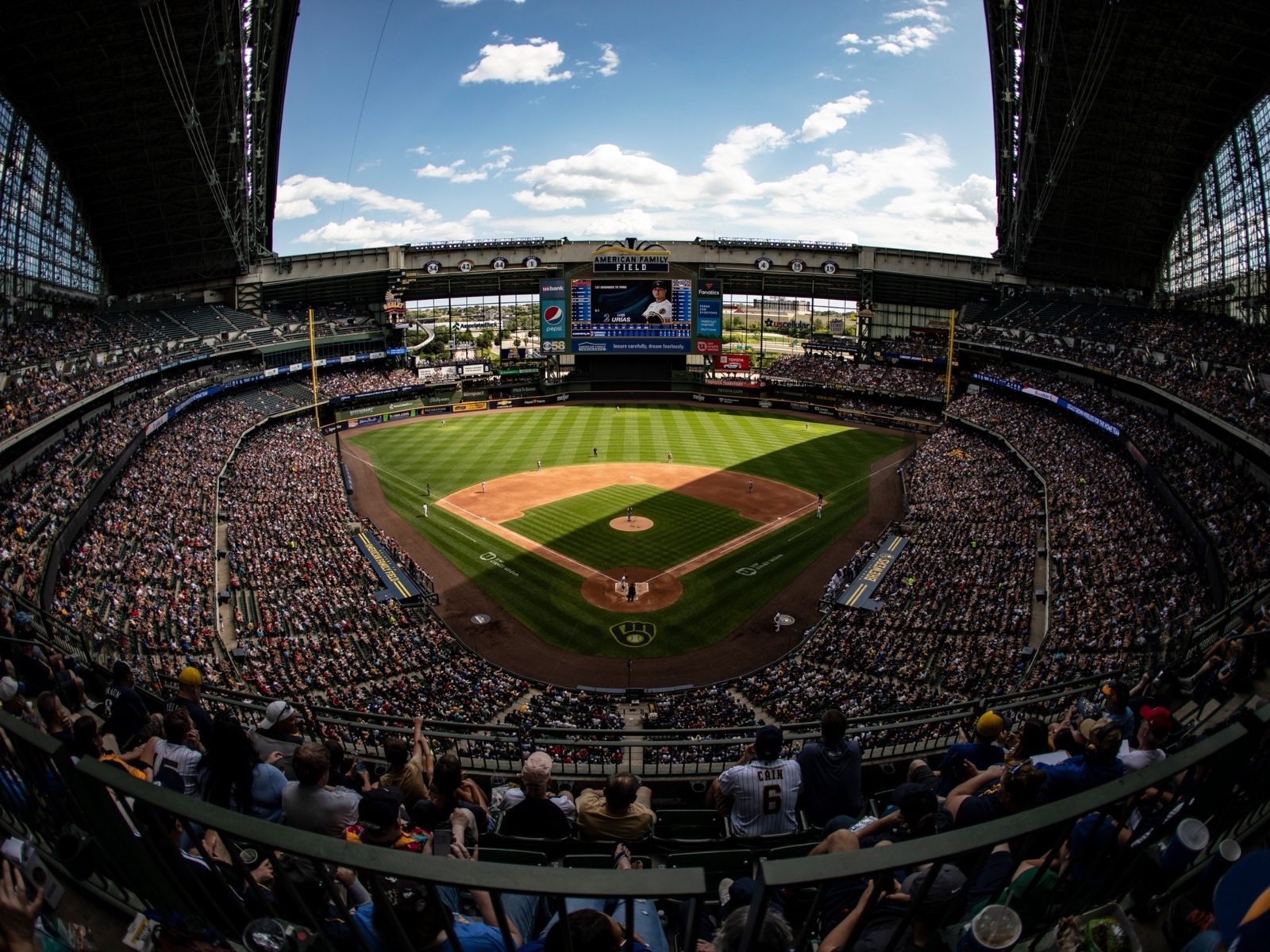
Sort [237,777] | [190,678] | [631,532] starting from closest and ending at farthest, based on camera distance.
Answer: [237,777] < [190,678] < [631,532]

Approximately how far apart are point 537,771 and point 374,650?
22.1 metres

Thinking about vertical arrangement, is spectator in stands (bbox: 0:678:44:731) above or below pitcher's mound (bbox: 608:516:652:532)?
above

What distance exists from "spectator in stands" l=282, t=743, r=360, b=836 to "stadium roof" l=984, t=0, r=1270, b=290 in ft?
156

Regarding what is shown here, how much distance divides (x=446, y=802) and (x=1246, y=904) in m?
5.76

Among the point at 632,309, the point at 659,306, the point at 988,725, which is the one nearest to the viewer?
the point at 988,725

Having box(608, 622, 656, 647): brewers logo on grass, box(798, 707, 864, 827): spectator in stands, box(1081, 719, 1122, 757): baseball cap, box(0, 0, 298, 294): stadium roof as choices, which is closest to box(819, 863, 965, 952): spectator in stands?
box(1081, 719, 1122, 757): baseball cap

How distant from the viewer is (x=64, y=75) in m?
43.2

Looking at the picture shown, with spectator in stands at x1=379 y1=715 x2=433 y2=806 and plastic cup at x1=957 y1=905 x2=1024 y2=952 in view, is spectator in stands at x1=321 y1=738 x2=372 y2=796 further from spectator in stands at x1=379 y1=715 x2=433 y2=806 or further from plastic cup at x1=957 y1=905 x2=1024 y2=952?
plastic cup at x1=957 y1=905 x2=1024 y2=952

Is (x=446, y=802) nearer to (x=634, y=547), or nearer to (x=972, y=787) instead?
(x=972, y=787)

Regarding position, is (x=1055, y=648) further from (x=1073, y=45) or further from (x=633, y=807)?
(x=1073, y=45)

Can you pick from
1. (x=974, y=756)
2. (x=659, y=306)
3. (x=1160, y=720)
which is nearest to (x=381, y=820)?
(x=974, y=756)

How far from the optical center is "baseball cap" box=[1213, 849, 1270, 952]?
244 centimetres

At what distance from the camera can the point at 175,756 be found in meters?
6.47

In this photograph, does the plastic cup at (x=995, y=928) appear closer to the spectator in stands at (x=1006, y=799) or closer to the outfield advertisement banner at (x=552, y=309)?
the spectator in stands at (x=1006, y=799)
